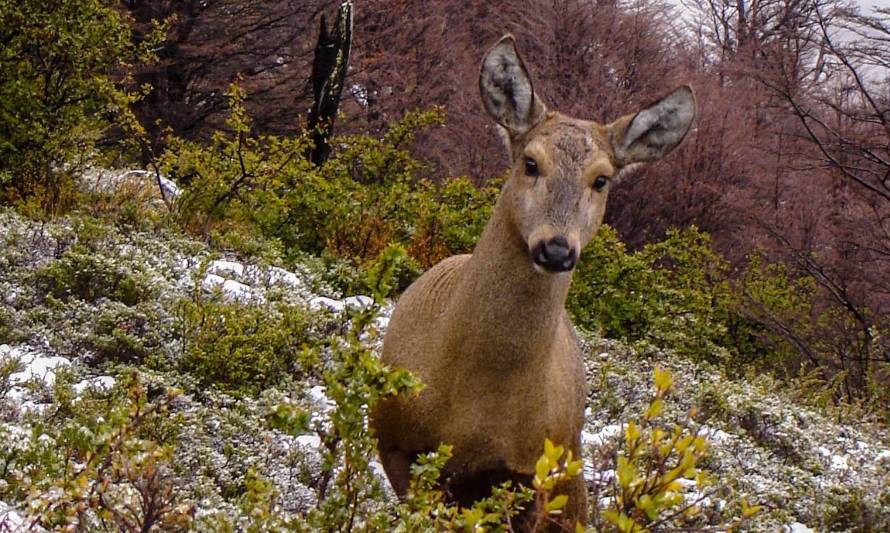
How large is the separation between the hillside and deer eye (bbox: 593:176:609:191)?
0.96 metres

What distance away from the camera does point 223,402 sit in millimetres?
6414

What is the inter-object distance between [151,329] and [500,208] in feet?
11.4

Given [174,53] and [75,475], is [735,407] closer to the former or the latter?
[75,475]

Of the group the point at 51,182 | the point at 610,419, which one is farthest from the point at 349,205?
the point at 610,419

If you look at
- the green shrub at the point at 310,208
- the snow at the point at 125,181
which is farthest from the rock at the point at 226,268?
the snow at the point at 125,181

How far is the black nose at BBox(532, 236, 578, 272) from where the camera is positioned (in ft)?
13.0

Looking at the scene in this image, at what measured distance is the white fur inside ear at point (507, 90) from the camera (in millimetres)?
4523

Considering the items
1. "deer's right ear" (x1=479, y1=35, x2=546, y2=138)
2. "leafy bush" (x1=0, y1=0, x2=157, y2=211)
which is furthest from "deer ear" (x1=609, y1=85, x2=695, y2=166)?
"leafy bush" (x1=0, y1=0, x2=157, y2=211)

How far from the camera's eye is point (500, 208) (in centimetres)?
446

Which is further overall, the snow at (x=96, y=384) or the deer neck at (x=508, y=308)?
the snow at (x=96, y=384)

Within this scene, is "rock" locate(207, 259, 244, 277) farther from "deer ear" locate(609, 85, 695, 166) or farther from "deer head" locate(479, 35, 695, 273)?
"deer ear" locate(609, 85, 695, 166)

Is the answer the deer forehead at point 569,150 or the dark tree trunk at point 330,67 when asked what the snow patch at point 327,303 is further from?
the dark tree trunk at point 330,67

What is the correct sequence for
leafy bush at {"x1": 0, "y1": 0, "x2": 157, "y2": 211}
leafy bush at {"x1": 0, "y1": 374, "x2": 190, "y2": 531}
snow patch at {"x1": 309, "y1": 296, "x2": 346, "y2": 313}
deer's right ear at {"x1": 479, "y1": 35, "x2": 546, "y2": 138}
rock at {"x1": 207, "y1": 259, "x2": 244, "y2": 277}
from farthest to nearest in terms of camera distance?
leafy bush at {"x1": 0, "y1": 0, "x2": 157, "y2": 211} → rock at {"x1": 207, "y1": 259, "x2": 244, "y2": 277} → snow patch at {"x1": 309, "y1": 296, "x2": 346, "y2": 313} → deer's right ear at {"x1": 479, "y1": 35, "x2": 546, "y2": 138} → leafy bush at {"x1": 0, "y1": 374, "x2": 190, "y2": 531}

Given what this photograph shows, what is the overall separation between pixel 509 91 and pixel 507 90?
0.03 feet
